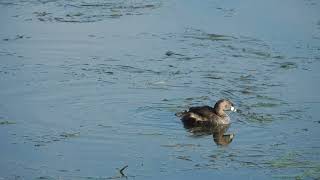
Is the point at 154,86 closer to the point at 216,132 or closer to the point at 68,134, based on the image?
the point at 216,132

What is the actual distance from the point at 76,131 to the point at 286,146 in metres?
2.83

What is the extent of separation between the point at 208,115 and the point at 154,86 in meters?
1.67

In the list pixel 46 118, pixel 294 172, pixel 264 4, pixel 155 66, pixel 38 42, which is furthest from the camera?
pixel 264 4

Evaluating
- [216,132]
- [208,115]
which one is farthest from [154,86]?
[216,132]

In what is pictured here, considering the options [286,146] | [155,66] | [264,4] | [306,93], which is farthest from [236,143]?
[264,4]

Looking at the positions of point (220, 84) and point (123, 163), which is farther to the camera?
point (220, 84)

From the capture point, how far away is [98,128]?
1116cm

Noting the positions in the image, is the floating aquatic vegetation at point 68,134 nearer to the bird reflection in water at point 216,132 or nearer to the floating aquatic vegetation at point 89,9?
the bird reflection in water at point 216,132

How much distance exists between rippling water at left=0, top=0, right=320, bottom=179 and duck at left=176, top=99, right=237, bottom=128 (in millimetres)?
149

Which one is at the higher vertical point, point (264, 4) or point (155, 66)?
point (264, 4)

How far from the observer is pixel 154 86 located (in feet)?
43.2

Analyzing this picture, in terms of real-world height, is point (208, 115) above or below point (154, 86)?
below

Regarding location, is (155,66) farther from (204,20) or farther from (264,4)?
(264,4)

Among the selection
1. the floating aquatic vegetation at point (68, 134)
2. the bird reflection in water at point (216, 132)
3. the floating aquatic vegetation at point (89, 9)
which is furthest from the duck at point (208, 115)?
the floating aquatic vegetation at point (89, 9)
